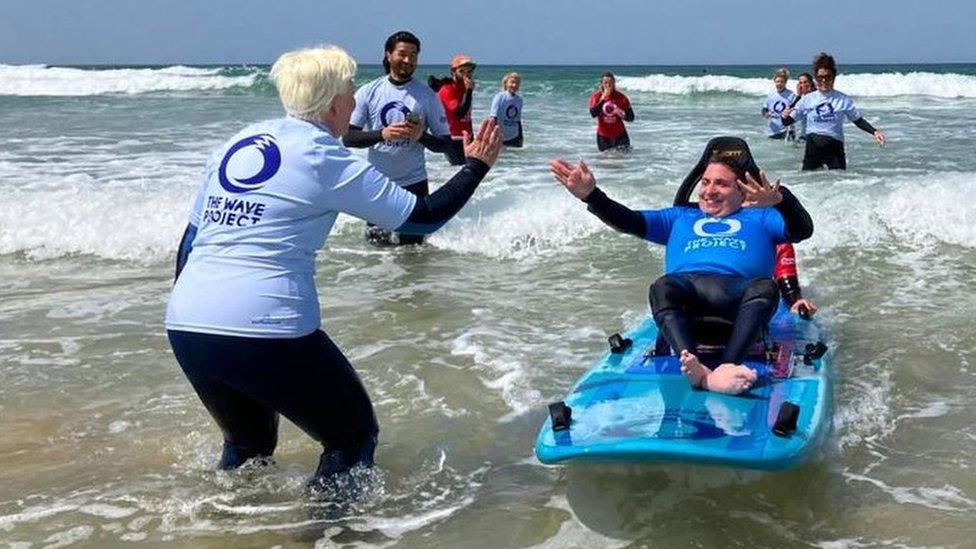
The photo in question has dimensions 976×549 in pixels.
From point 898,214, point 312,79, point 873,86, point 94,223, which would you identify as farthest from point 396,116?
point 873,86

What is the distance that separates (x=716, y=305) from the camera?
190 inches

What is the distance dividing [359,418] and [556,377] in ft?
7.18

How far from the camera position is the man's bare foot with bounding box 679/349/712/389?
4152mm

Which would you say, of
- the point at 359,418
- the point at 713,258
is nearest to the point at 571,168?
the point at 713,258

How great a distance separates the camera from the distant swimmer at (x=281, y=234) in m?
3.10

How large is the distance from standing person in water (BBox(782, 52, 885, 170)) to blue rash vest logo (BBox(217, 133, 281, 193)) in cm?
927

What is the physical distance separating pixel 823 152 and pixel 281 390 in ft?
34.1

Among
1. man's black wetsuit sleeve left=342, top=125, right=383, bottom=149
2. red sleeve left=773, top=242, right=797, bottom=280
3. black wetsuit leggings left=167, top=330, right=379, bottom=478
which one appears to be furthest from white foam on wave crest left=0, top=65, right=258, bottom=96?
black wetsuit leggings left=167, top=330, right=379, bottom=478

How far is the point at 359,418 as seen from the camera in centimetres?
347

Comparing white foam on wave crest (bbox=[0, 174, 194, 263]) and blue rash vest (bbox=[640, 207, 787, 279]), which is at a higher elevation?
blue rash vest (bbox=[640, 207, 787, 279])

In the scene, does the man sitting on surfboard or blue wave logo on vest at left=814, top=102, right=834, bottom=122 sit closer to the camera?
the man sitting on surfboard

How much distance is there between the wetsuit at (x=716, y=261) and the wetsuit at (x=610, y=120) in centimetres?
1013

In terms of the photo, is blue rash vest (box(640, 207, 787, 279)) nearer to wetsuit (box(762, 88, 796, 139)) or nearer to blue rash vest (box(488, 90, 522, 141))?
blue rash vest (box(488, 90, 522, 141))

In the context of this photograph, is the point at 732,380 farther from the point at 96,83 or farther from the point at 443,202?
the point at 96,83
